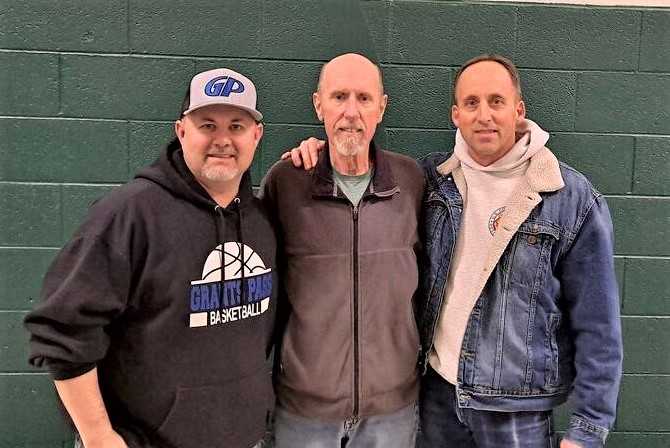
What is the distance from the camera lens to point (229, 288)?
1.57m

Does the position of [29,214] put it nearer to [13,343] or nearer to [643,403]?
[13,343]

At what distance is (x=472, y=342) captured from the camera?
1.75 meters

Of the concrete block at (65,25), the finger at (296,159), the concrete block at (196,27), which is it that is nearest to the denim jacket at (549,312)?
the finger at (296,159)

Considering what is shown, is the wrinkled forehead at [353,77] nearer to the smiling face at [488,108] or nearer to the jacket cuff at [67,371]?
the smiling face at [488,108]

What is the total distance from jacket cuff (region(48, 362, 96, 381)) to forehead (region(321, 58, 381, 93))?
3.37ft

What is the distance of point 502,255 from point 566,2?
119cm

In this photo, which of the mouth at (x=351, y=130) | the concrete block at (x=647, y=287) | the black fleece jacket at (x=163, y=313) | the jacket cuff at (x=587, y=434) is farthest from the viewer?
the concrete block at (x=647, y=287)

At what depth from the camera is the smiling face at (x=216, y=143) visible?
5.11 feet

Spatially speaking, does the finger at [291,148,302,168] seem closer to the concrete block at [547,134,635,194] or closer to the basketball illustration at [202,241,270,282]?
the basketball illustration at [202,241,270,282]

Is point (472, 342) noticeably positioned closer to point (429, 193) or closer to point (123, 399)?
point (429, 193)

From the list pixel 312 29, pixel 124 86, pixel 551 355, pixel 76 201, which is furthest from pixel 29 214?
pixel 551 355

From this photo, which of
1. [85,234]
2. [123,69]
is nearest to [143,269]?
[85,234]

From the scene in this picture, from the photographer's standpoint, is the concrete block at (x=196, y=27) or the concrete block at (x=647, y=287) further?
the concrete block at (x=647, y=287)

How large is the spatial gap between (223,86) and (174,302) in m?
0.56
